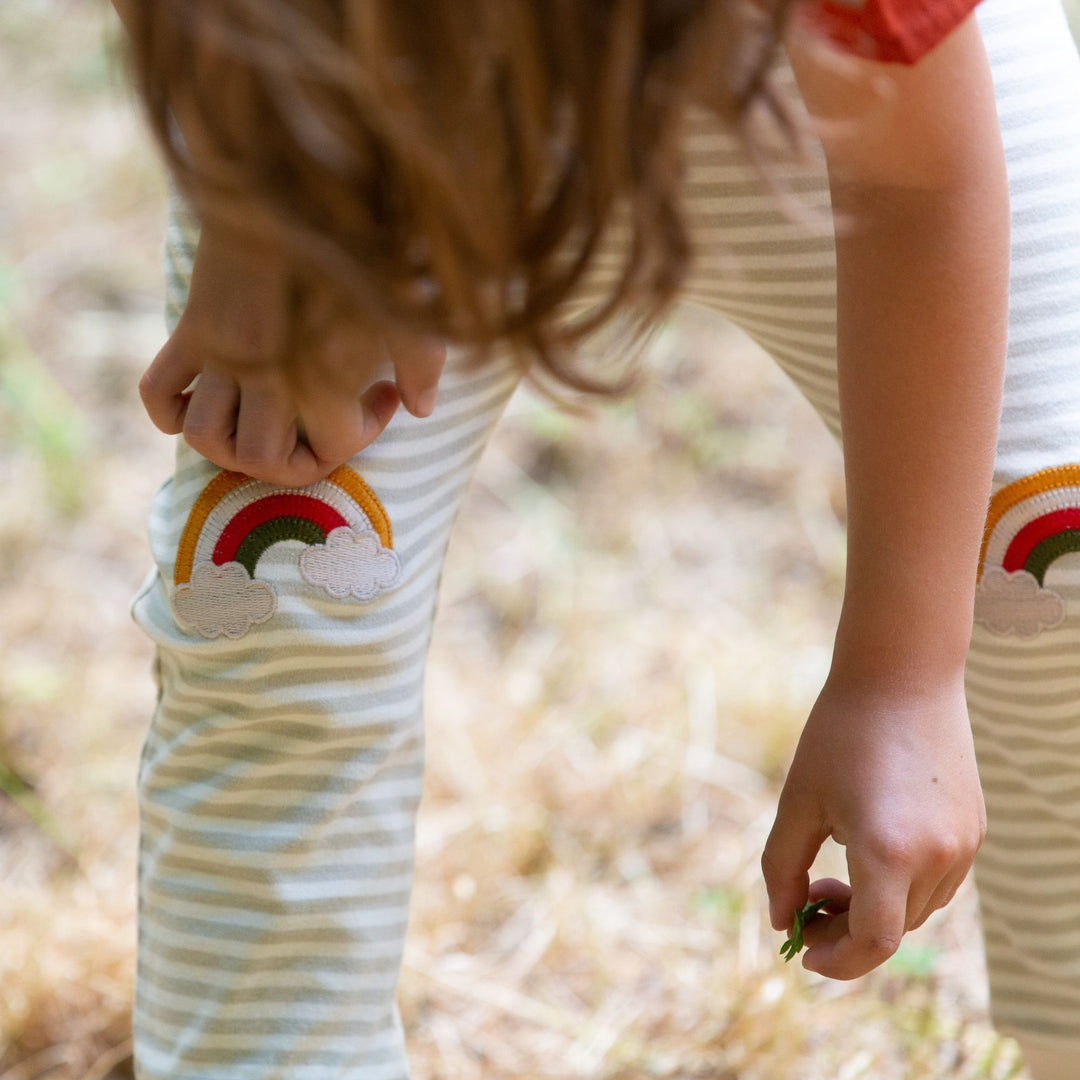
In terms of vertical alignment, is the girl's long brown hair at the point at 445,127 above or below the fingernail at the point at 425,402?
above

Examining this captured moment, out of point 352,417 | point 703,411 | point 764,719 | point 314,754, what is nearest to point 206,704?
point 314,754

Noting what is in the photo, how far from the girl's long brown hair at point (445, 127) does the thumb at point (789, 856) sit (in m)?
0.25

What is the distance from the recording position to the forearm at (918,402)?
55 cm

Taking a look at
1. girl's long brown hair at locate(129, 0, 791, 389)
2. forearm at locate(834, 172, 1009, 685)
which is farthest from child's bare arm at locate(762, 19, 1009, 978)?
girl's long brown hair at locate(129, 0, 791, 389)

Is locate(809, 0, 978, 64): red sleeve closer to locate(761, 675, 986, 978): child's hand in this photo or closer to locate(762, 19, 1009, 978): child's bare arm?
locate(762, 19, 1009, 978): child's bare arm

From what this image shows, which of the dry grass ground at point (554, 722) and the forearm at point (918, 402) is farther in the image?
the dry grass ground at point (554, 722)

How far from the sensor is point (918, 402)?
0.56 meters

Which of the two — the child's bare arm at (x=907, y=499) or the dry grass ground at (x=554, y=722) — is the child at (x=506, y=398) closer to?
the child's bare arm at (x=907, y=499)

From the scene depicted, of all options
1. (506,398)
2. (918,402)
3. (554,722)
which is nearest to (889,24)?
(918,402)

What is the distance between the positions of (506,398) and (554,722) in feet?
1.76

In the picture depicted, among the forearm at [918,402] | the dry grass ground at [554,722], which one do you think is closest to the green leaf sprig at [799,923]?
the forearm at [918,402]

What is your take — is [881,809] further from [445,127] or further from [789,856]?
[445,127]

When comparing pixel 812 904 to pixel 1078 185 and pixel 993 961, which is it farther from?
pixel 1078 185

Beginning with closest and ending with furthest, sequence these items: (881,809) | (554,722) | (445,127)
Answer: (445,127)
(881,809)
(554,722)
